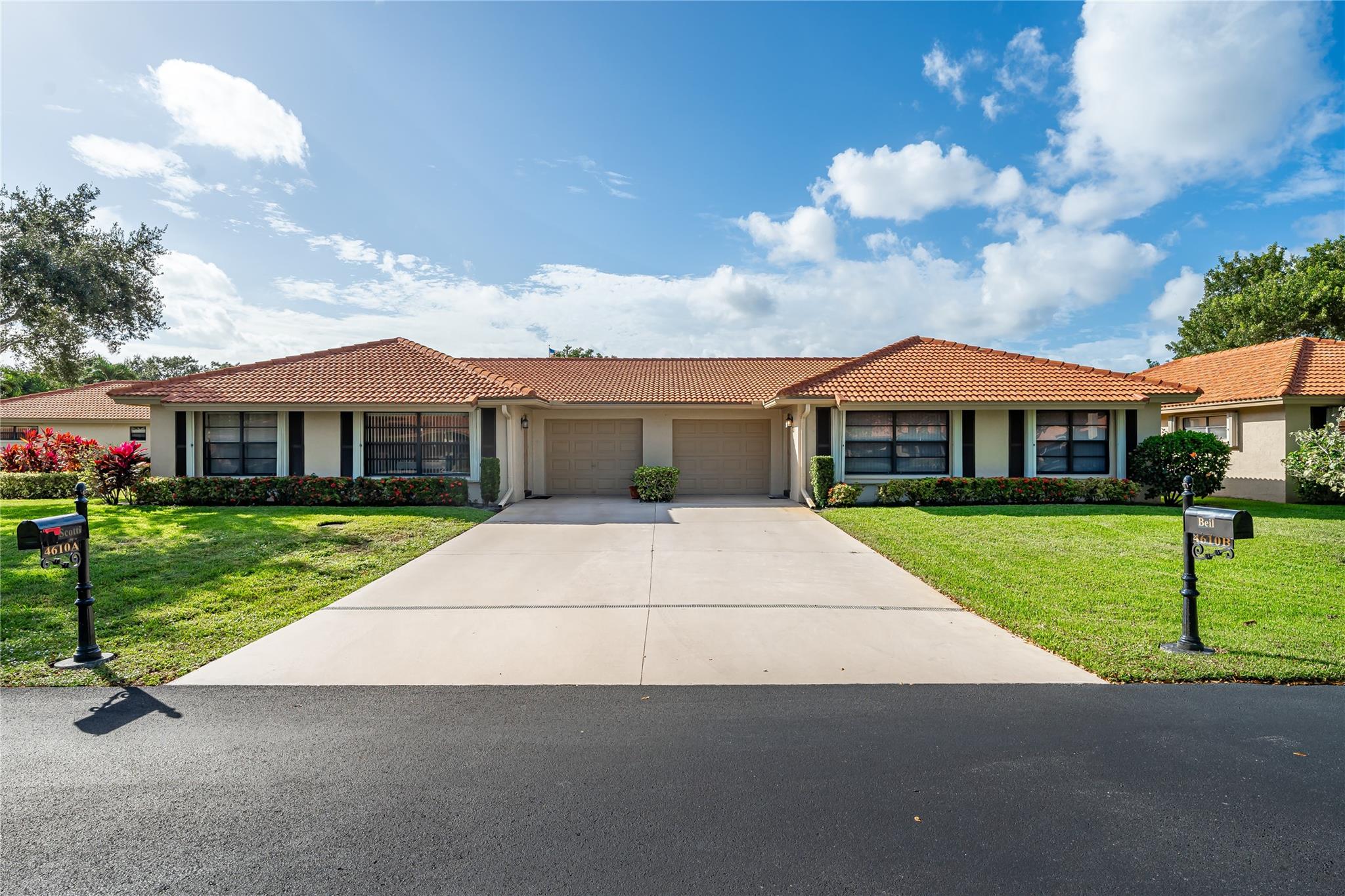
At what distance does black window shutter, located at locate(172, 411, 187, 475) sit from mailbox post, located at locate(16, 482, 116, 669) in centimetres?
1305

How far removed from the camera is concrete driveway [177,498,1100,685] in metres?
4.96

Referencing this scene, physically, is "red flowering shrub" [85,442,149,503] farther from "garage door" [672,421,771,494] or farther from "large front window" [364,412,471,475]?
"garage door" [672,421,771,494]

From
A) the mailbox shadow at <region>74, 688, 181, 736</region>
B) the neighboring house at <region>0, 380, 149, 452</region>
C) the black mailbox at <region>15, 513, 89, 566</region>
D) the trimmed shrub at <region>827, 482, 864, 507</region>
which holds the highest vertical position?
the neighboring house at <region>0, 380, 149, 452</region>

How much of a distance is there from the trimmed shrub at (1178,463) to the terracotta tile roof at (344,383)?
1521 cm

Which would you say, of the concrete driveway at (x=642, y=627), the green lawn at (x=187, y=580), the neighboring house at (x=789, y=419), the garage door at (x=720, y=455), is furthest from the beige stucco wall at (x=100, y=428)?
the concrete driveway at (x=642, y=627)

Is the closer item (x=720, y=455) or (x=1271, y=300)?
(x=720, y=455)

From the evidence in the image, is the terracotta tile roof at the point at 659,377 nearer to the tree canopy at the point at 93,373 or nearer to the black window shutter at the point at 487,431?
the black window shutter at the point at 487,431

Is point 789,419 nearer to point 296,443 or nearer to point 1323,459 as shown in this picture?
point 1323,459

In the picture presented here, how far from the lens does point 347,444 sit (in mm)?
16156

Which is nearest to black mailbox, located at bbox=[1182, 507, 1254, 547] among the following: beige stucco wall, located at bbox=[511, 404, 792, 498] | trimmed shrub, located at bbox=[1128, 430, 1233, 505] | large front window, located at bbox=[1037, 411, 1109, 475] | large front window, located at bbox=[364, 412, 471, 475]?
large front window, located at bbox=[1037, 411, 1109, 475]

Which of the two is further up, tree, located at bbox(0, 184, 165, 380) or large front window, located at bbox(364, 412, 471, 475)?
tree, located at bbox(0, 184, 165, 380)

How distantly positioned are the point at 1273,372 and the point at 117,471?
29.8 meters

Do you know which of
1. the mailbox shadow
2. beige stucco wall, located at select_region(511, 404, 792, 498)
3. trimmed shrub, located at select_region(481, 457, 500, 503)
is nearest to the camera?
the mailbox shadow

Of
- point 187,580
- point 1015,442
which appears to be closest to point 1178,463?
point 1015,442
